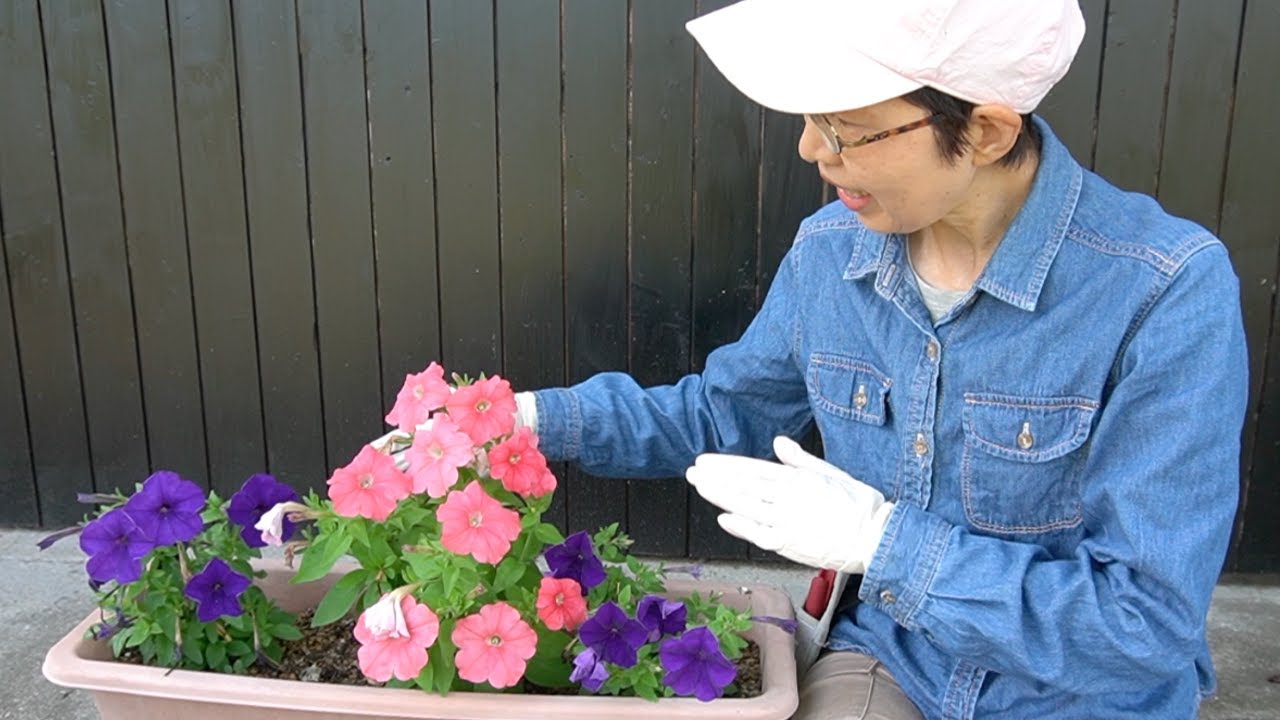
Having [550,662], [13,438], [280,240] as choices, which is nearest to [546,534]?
[550,662]

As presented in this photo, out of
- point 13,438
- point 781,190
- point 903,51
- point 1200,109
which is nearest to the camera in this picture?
point 903,51

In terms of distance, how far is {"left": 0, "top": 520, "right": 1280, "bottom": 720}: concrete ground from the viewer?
7.36 feet

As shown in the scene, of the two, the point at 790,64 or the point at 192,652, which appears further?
the point at 192,652

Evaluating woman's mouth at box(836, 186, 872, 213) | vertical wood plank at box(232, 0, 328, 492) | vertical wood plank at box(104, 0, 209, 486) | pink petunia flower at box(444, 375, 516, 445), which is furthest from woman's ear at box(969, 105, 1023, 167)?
vertical wood plank at box(104, 0, 209, 486)

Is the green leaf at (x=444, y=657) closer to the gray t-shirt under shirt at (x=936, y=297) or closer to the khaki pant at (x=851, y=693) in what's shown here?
the khaki pant at (x=851, y=693)

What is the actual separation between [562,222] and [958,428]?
142 cm

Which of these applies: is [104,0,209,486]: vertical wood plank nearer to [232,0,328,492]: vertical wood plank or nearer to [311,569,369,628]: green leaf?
[232,0,328,492]: vertical wood plank

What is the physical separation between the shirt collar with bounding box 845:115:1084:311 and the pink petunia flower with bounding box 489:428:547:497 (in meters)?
0.54

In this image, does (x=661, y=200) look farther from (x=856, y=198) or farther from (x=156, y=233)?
(x=856, y=198)

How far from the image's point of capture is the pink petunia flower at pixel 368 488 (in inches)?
47.7

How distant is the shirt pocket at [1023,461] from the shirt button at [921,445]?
0.15ft

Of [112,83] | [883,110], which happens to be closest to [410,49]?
[112,83]

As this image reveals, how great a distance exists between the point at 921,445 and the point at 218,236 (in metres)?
1.92

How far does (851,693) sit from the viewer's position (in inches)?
54.9
